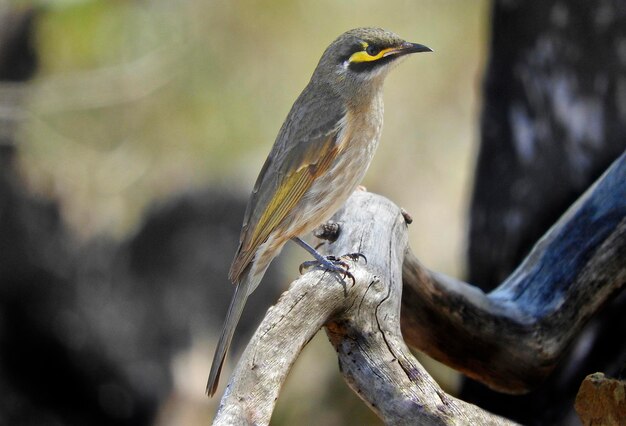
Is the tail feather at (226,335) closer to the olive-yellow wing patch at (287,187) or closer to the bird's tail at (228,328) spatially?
the bird's tail at (228,328)

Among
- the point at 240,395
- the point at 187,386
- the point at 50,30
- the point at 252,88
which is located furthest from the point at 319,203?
the point at 252,88

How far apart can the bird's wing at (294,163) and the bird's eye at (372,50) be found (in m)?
0.25

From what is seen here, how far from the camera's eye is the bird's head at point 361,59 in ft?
13.6

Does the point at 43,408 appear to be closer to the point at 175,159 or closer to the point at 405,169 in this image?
the point at 175,159

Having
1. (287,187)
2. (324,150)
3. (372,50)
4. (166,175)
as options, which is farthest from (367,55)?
(166,175)

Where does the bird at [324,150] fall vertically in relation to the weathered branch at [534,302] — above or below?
above

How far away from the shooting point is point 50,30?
9.30 meters

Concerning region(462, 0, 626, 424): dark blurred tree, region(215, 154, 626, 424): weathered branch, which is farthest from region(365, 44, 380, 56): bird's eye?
region(462, 0, 626, 424): dark blurred tree

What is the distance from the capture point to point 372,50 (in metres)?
4.22

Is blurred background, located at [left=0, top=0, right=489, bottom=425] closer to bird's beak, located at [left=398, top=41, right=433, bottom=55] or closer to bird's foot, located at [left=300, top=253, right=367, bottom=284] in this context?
bird's beak, located at [left=398, top=41, right=433, bottom=55]

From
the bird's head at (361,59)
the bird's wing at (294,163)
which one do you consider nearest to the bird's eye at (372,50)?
the bird's head at (361,59)

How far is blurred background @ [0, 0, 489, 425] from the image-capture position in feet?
24.3

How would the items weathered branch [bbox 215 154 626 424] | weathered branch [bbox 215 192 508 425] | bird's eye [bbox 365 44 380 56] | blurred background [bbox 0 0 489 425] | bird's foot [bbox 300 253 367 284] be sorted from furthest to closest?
blurred background [bbox 0 0 489 425] → bird's eye [bbox 365 44 380 56] → weathered branch [bbox 215 154 626 424] → bird's foot [bbox 300 253 367 284] → weathered branch [bbox 215 192 508 425]

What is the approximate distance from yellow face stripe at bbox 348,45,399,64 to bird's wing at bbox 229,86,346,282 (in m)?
0.19
